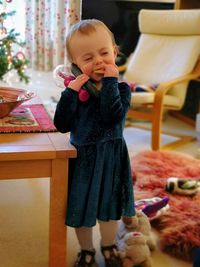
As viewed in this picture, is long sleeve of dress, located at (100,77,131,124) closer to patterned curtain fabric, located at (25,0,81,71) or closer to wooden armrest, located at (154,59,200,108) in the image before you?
wooden armrest, located at (154,59,200,108)

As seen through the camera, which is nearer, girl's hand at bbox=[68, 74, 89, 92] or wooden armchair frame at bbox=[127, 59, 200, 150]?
girl's hand at bbox=[68, 74, 89, 92]

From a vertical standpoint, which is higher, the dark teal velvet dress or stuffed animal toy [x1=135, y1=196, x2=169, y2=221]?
the dark teal velvet dress

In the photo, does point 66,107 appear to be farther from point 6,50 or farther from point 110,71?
point 6,50

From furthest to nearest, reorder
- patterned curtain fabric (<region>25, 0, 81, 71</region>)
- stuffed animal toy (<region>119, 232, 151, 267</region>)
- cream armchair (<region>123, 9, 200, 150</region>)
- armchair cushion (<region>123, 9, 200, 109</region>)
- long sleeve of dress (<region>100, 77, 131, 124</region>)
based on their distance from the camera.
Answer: patterned curtain fabric (<region>25, 0, 81, 71</region>) < armchair cushion (<region>123, 9, 200, 109</region>) < cream armchair (<region>123, 9, 200, 150</region>) < stuffed animal toy (<region>119, 232, 151, 267</region>) < long sleeve of dress (<region>100, 77, 131, 124</region>)

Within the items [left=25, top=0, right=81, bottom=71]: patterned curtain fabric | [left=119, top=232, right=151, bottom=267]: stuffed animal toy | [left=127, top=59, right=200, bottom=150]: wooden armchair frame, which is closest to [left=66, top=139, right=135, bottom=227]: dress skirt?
[left=119, top=232, right=151, bottom=267]: stuffed animal toy

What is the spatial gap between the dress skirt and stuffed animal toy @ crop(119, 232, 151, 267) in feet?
0.58

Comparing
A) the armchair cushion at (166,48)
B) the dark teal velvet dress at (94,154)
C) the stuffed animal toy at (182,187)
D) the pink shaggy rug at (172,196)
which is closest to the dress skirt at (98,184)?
the dark teal velvet dress at (94,154)

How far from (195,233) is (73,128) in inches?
29.4

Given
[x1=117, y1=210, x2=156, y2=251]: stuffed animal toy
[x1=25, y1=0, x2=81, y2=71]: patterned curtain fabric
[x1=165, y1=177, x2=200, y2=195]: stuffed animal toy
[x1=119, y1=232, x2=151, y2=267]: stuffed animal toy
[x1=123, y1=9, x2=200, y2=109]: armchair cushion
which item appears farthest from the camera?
[x1=25, y1=0, x2=81, y2=71]: patterned curtain fabric

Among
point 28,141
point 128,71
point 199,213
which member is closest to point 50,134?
point 28,141

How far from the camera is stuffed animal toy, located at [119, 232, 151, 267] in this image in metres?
1.43

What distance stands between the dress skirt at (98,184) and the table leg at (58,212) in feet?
0.09

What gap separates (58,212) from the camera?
1.30 meters

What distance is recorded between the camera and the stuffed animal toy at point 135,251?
4.69 feet
